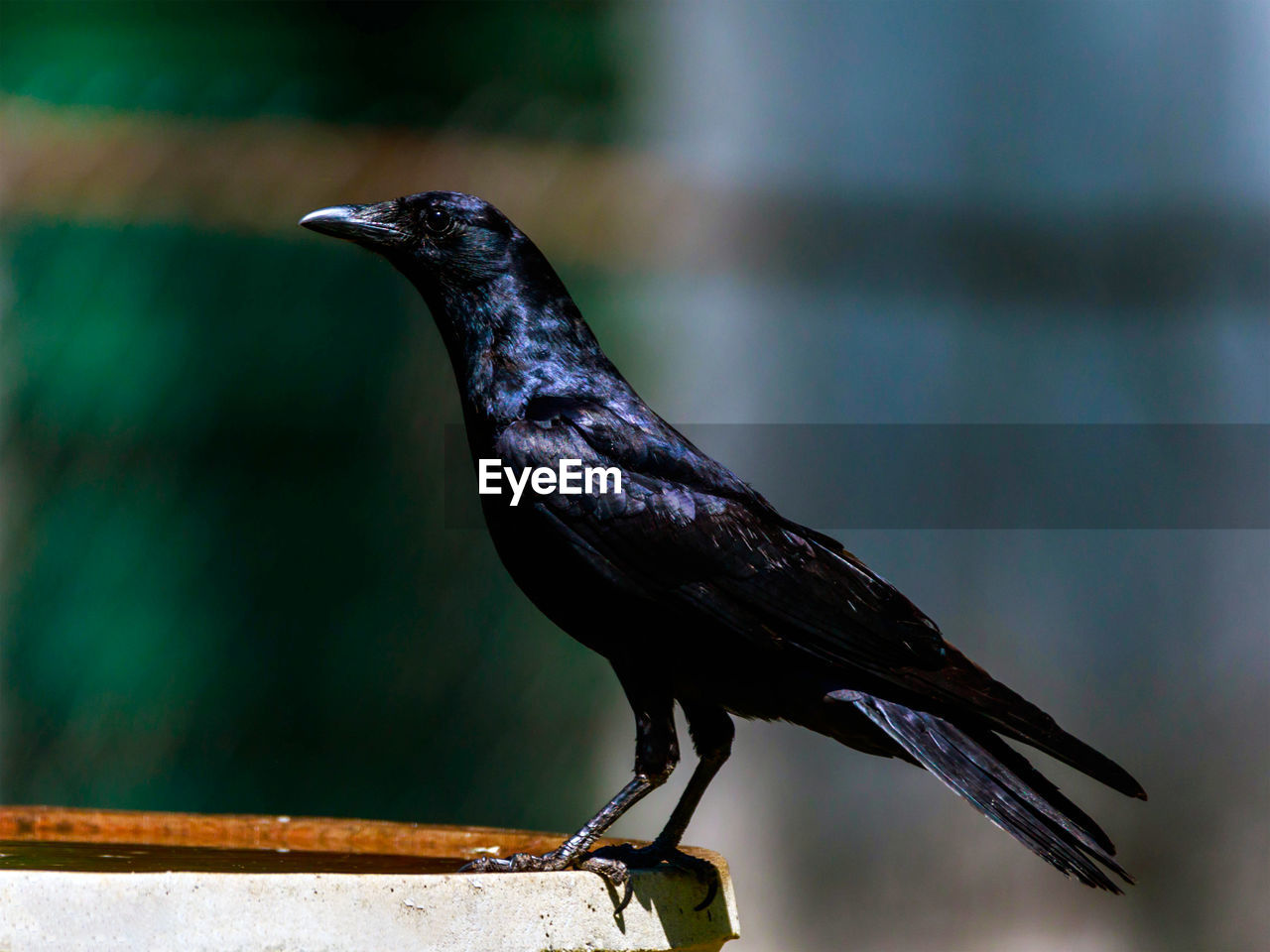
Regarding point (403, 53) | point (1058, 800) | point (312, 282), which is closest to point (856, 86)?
point (403, 53)

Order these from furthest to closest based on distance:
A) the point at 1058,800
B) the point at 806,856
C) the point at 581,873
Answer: the point at 806,856 < the point at 1058,800 < the point at 581,873

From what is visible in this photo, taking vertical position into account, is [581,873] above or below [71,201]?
below

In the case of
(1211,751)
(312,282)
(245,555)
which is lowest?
(1211,751)

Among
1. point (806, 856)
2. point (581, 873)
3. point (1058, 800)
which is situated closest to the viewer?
point (581, 873)

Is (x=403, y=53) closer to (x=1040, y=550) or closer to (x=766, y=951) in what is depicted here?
(x=1040, y=550)

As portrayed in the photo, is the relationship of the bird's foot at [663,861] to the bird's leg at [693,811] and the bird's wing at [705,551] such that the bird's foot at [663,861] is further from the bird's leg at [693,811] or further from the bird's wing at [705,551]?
the bird's wing at [705,551]

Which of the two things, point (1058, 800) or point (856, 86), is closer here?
point (1058, 800)

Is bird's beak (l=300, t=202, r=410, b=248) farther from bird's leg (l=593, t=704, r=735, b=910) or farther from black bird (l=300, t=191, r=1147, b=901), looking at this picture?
bird's leg (l=593, t=704, r=735, b=910)

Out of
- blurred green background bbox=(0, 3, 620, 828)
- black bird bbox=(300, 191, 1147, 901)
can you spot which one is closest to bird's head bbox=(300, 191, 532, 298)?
black bird bbox=(300, 191, 1147, 901)
